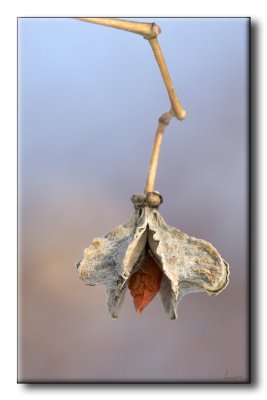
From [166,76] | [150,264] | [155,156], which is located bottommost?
[150,264]

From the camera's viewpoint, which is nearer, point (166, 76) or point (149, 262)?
point (149, 262)

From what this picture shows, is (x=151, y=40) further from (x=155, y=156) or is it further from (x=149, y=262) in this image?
(x=149, y=262)

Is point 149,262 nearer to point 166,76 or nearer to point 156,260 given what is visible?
point 156,260

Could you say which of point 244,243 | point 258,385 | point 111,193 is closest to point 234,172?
point 244,243

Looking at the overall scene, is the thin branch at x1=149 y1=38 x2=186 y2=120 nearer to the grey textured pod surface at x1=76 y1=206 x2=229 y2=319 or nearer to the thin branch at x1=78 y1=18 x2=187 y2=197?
the thin branch at x1=78 y1=18 x2=187 y2=197

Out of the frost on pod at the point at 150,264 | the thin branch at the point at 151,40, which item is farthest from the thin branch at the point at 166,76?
the frost on pod at the point at 150,264

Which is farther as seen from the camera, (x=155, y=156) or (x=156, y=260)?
(x=155, y=156)

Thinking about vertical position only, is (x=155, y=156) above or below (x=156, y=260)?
above

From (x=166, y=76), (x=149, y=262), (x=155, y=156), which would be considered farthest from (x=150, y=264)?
(x=166, y=76)

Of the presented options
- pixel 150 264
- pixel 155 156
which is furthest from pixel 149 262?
pixel 155 156
